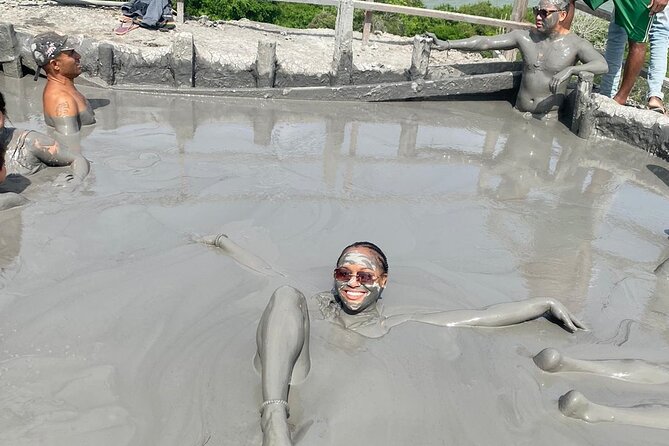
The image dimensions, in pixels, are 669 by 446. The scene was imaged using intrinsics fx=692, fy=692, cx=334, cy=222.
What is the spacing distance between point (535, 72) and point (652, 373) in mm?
5246

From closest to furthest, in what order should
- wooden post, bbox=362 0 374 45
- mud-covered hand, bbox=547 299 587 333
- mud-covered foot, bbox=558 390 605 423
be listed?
mud-covered foot, bbox=558 390 605 423
mud-covered hand, bbox=547 299 587 333
wooden post, bbox=362 0 374 45

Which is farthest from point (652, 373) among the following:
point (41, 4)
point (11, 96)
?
point (41, 4)

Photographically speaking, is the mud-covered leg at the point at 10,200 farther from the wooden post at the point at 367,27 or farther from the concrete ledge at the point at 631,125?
the wooden post at the point at 367,27

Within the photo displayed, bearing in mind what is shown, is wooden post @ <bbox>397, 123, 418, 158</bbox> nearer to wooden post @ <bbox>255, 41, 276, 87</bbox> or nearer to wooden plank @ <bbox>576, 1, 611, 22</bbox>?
wooden post @ <bbox>255, 41, 276, 87</bbox>

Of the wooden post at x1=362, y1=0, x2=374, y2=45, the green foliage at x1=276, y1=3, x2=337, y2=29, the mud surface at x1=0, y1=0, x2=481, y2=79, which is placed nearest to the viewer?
the mud surface at x1=0, y1=0, x2=481, y2=79

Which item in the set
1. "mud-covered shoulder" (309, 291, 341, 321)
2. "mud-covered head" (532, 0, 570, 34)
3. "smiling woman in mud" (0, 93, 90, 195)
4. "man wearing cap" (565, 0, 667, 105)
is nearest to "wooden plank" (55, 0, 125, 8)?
"smiling woman in mud" (0, 93, 90, 195)

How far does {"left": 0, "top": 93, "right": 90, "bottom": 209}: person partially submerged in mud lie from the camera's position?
557 cm

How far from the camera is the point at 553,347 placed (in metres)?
3.99

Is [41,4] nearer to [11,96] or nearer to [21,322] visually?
[11,96]

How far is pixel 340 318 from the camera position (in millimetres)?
3953

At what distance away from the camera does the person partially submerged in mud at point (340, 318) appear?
10.5ft

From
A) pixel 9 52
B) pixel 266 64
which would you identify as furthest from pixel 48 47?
pixel 266 64

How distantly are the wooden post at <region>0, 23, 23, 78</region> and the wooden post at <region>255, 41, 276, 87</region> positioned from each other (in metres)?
2.85

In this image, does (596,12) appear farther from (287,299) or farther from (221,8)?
(287,299)
